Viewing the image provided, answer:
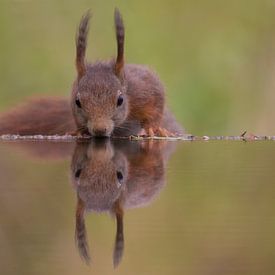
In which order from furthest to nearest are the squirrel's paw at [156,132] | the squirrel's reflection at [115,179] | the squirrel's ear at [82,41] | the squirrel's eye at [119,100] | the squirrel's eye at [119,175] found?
the squirrel's paw at [156,132]
the squirrel's eye at [119,100]
the squirrel's ear at [82,41]
the squirrel's eye at [119,175]
the squirrel's reflection at [115,179]

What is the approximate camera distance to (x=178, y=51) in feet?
20.5

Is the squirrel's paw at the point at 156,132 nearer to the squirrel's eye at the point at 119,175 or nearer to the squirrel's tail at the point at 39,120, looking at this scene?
the squirrel's tail at the point at 39,120

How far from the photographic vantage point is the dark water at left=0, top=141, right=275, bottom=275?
131 centimetres

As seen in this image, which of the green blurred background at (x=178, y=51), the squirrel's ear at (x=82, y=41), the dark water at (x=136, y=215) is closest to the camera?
the dark water at (x=136, y=215)

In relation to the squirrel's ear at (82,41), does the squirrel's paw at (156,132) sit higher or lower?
lower

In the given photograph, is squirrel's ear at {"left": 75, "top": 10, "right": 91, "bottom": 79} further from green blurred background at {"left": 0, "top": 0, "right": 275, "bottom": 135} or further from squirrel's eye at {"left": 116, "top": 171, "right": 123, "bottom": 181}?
green blurred background at {"left": 0, "top": 0, "right": 275, "bottom": 135}

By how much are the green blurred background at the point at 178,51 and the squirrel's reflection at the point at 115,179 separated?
9.02ft

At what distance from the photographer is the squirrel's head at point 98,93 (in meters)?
3.70

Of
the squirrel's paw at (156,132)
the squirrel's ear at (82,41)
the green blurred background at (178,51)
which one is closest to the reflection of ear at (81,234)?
the squirrel's ear at (82,41)

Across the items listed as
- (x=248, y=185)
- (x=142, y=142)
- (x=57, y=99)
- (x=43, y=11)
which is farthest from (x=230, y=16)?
(x=248, y=185)

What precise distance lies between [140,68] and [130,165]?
81.9 inches

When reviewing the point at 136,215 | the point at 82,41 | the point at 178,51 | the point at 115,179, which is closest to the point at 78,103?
the point at 82,41

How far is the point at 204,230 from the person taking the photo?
4.92 feet

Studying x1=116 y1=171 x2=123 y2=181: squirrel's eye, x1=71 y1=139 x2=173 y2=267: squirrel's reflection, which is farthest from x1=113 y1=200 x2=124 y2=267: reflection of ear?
x1=116 y1=171 x2=123 y2=181: squirrel's eye
